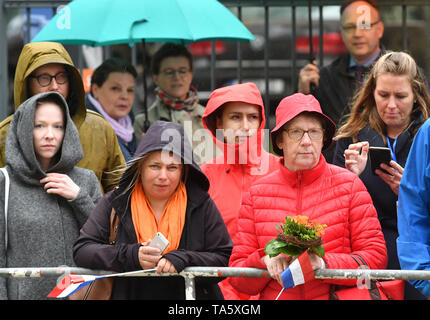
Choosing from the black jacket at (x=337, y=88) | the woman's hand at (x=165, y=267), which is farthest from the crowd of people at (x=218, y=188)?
the black jacket at (x=337, y=88)

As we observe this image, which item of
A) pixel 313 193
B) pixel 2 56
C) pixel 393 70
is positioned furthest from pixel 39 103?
pixel 2 56

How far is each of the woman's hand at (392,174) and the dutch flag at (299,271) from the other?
3.42 feet

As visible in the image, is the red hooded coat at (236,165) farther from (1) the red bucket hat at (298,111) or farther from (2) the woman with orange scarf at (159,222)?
(2) the woman with orange scarf at (159,222)

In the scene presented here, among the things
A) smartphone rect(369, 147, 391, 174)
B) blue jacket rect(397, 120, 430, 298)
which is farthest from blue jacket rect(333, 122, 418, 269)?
blue jacket rect(397, 120, 430, 298)

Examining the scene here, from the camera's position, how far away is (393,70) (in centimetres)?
483

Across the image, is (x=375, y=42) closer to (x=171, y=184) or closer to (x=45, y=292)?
(x=171, y=184)

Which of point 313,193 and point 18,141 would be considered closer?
point 313,193

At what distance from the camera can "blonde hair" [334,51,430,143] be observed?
482 centimetres

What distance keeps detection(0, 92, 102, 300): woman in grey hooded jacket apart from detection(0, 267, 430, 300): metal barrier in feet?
1.87

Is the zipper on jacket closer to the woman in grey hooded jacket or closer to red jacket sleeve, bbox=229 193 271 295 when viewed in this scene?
red jacket sleeve, bbox=229 193 271 295

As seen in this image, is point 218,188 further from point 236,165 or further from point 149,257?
point 149,257

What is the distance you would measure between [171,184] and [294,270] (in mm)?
852

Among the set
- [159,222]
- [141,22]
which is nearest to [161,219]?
[159,222]

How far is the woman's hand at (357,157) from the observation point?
15.3 feet
